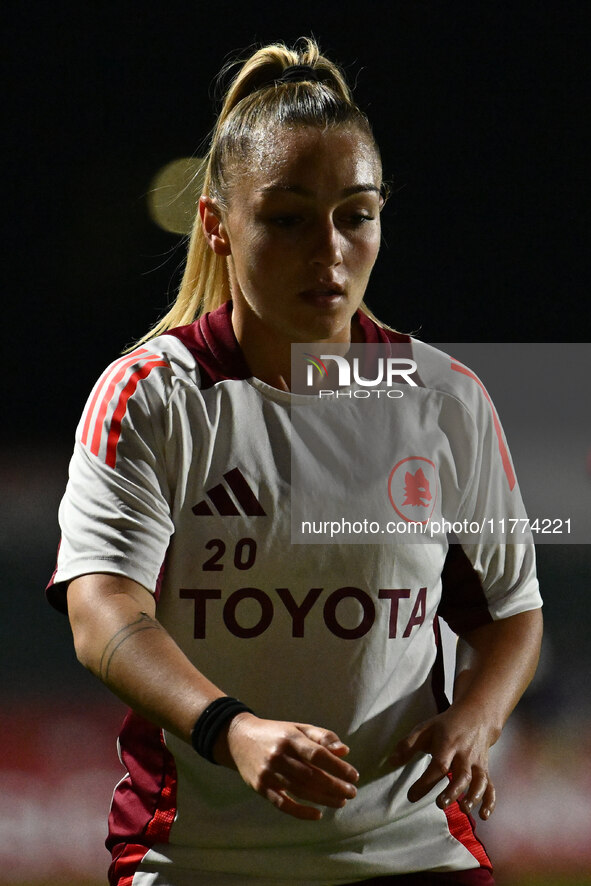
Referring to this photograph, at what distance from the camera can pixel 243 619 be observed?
77 centimetres

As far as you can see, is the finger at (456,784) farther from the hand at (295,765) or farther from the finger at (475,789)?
the hand at (295,765)

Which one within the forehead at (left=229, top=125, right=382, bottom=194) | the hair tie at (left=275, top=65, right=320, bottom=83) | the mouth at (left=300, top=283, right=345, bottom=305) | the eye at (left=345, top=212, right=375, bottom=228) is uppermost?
the hair tie at (left=275, top=65, right=320, bottom=83)

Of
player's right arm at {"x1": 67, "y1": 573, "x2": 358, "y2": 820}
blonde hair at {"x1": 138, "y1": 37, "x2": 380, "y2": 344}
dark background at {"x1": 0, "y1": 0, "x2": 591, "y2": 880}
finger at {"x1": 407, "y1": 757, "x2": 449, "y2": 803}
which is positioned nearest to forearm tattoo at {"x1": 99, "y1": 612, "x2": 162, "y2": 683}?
player's right arm at {"x1": 67, "y1": 573, "x2": 358, "y2": 820}

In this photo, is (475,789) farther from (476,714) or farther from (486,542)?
(486,542)

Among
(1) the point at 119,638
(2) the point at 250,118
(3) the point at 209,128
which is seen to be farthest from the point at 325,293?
(3) the point at 209,128

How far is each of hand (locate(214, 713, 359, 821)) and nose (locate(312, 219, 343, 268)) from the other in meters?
0.34

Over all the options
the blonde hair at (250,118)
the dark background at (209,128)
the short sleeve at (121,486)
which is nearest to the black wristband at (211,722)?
the short sleeve at (121,486)

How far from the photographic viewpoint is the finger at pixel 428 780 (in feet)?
2.34

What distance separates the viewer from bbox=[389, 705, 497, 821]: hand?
2.35ft

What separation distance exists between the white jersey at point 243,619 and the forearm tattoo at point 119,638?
4cm

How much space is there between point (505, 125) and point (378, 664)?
2.10 meters

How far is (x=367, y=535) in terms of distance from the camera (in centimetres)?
79

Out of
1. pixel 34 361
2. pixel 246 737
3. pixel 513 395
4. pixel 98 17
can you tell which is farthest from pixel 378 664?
pixel 98 17

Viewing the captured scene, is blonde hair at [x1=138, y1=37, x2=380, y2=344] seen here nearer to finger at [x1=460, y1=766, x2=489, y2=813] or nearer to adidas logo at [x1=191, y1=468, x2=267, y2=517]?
adidas logo at [x1=191, y1=468, x2=267, y2=517]
